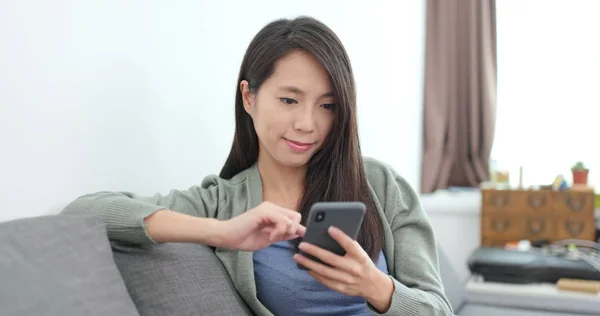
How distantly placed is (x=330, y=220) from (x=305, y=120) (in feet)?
1.16

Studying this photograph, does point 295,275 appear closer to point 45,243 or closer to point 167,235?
point 167,235

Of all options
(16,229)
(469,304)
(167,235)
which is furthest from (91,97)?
(469,304)

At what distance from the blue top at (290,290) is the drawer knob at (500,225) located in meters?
1.76

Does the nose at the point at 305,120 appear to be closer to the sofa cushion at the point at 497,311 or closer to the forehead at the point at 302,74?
the forehead at the point at 302,74

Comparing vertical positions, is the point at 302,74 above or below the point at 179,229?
above

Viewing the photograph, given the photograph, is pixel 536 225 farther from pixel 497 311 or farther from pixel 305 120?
pixel 305 120

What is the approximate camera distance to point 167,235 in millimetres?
1226

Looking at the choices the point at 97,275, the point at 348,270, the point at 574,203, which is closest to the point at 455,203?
the point at 574,203

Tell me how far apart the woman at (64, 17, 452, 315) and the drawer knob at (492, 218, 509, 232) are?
5.31ft

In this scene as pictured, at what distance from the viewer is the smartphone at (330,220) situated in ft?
3.48

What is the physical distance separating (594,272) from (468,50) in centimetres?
133

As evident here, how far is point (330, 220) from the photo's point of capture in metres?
1.09

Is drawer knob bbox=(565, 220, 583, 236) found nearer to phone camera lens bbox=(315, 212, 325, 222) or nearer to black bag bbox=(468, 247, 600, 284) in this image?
black bag bbox=(468, 247, 600, 284)

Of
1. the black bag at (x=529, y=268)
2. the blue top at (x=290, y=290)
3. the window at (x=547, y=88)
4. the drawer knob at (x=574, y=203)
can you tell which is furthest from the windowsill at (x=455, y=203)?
the blue top at (x=290, y=290)
